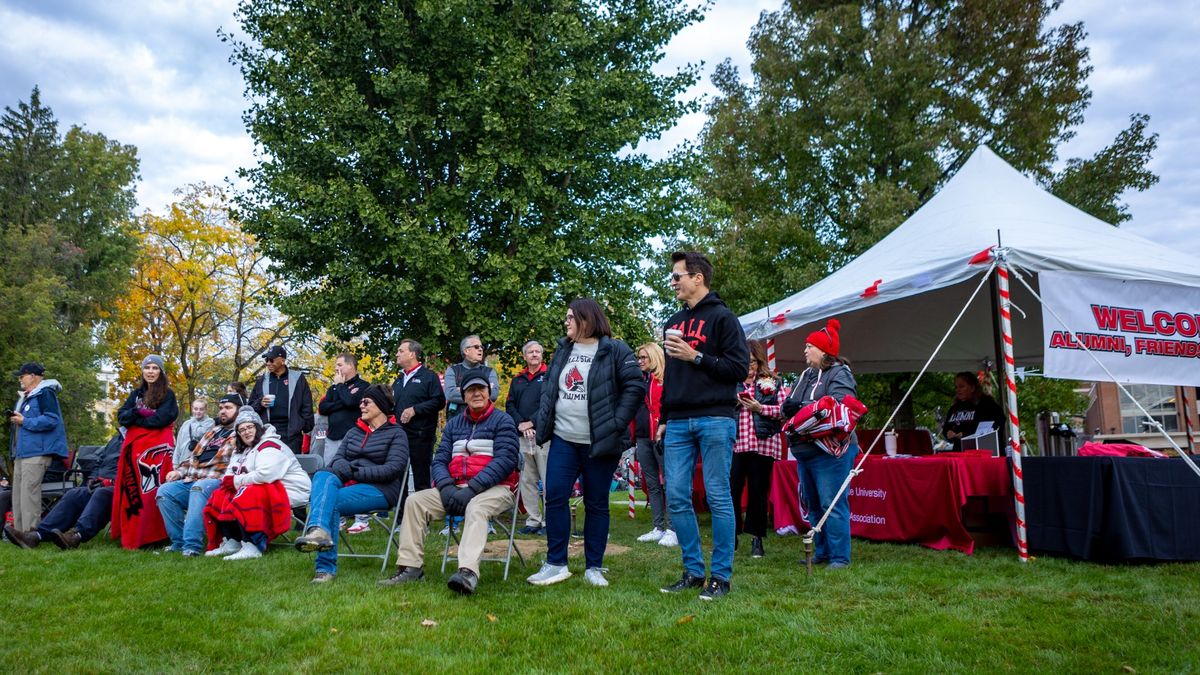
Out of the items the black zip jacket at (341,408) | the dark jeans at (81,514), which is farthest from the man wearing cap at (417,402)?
the dark jeans at (81,514)

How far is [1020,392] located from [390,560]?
16.0m

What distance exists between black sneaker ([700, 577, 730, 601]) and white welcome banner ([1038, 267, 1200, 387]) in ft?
10.8

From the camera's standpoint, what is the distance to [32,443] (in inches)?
329

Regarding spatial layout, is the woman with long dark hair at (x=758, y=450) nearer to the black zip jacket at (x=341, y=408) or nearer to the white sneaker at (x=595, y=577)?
the white sneaker at (x=595, y=577)

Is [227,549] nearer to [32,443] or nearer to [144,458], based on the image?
[144,458]

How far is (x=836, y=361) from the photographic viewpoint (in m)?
6.55

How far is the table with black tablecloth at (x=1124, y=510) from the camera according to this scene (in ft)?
19.9

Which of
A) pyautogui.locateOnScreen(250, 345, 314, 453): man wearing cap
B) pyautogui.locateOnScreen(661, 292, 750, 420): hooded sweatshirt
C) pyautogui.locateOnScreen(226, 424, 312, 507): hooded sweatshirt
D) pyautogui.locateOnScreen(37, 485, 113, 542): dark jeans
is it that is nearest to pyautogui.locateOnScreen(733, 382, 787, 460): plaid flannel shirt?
pyautogui.locateOnScreen(661, 292, 750, 420): hooded sweatshirt

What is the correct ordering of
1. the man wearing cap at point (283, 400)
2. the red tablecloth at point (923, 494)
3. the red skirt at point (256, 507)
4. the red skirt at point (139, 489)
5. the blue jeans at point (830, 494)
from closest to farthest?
the blue jeans at point (830, 494)
the red skirt at point (256, 507)
the red tablecloth at point (923, 494)
the red skirt at point (139, 489)
the man wearing cap at point (283, 400)

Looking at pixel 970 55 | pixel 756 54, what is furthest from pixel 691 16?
pixel 970 55

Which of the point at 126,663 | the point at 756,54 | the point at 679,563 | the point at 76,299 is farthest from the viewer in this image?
the point at 76,299

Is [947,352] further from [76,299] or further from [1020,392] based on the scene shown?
[76,299]

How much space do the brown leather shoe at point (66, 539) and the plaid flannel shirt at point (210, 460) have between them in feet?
3.44

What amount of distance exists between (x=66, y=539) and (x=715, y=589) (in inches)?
240
